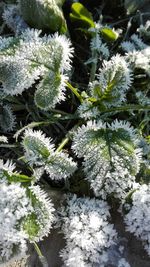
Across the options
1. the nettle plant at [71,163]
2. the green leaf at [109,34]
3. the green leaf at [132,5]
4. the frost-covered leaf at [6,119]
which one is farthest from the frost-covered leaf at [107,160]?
the green leaf at [132,5]

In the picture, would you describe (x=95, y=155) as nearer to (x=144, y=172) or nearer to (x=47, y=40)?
(x=144, y=172)

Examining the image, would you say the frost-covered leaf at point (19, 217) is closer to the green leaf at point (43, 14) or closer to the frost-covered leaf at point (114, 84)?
the frost-covered leaf at point (114, 84)

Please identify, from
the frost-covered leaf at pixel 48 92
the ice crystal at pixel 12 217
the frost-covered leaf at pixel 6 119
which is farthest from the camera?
the frost-covered leaf at pixel 6 119

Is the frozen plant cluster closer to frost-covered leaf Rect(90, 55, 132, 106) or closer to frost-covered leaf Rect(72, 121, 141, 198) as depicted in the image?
frost-covered leaf Rect(72, 121, 141, 198)

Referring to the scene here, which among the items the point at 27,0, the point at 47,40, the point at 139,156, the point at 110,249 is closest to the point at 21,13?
the point at 27,0

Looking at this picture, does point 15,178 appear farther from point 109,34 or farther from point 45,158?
point 109,34
